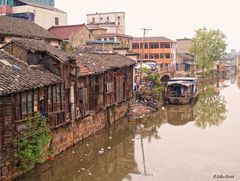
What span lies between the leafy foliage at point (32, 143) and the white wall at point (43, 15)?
98.8ft

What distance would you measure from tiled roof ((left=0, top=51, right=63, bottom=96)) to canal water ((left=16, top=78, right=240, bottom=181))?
444cm

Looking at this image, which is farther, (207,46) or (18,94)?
(207,46)

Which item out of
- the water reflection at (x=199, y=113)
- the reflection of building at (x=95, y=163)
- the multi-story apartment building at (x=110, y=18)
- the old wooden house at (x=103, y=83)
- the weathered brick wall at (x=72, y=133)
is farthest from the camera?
the multi-story apartment building at (x=110, y=18)

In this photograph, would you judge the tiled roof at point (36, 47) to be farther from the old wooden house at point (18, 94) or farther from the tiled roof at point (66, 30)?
the tiled roof at point (66, 30)

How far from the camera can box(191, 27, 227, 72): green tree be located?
73.1 meters

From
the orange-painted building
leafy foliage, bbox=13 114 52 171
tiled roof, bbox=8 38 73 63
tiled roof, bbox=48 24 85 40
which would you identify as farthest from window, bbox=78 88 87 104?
the orange-painted building

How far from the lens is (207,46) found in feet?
242

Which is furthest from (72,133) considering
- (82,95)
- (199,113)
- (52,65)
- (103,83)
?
(199,113)

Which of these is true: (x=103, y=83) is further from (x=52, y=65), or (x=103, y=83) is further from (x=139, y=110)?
(x=139, y=110)

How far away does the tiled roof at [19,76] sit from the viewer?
15.2 m

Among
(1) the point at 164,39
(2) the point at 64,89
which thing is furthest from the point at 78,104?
(1) the point at 164,39

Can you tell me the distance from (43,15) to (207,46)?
40.7 metres

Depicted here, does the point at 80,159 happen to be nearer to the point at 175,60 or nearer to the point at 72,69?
the point at 72,69

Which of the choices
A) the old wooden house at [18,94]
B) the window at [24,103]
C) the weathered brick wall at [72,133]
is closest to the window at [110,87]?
the weathered brick wall at [72,133]
